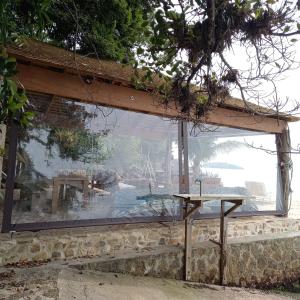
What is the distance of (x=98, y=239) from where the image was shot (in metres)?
5.29

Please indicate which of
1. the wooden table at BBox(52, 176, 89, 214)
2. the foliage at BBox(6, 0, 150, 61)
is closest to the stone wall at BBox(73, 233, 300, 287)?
the wooden table at BBox(52, 176, 89, 214)

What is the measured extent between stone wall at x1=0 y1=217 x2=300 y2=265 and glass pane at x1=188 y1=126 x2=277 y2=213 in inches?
22.1

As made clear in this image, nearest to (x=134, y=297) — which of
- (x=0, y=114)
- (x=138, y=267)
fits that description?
(x=138, y=267)

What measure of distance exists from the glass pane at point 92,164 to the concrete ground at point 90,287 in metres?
1.02

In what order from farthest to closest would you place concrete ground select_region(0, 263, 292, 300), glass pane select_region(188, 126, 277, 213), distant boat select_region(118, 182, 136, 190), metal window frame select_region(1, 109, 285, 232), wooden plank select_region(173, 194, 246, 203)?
glass pane select_region(188, 126, 277, 213) → distant boat select_region(118, 182, 136, 190) → wooden plank select_region(173, 194, 246, 203) → metal window frame select_region(1, 109, 285, 232) → concrete ground select_region(0, 263, 292, 300)

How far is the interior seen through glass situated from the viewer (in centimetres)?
503

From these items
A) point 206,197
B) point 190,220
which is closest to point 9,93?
point 206,197

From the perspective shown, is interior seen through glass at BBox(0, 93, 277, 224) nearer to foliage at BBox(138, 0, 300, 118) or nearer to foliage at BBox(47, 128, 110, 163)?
foliage at BBox(47, 128, 110, 163)

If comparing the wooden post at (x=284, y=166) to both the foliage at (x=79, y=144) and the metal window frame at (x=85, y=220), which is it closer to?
the metal window frame at (x=85, y=220)

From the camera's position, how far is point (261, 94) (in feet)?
11.4

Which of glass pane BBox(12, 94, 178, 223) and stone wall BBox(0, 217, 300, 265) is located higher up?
glass pane BBox(12, 94, 178, 223)

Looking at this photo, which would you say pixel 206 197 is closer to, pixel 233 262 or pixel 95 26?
pixel 233 262

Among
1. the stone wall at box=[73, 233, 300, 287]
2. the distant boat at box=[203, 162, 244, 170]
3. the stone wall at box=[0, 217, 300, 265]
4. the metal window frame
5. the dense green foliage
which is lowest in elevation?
the stone wall at box=[73, 233, 300, 287]

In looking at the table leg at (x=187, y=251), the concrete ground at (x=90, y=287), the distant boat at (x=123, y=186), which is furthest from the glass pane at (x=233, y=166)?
the concrete ground at (x=90, y=287)
